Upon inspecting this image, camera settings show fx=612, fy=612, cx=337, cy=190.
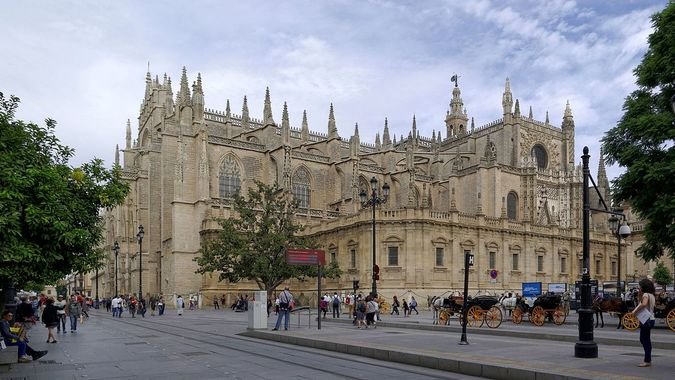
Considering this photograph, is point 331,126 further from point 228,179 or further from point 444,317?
point 444,317

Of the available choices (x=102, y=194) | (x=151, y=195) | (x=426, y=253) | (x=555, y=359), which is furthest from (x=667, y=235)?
(x=151, y=195)

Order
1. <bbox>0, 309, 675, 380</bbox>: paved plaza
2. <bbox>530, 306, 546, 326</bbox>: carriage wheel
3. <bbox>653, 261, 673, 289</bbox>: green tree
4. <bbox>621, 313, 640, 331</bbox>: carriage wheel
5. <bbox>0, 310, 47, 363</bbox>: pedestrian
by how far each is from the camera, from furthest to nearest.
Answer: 1. <bbox>653, 261, 673, 289</bbox>: green tree
2. <bbox>530, 306, 546, 326</bbox>: carriage wheel
3. <bbox>621, 313, 640, 331</bbox>: carriage wheel
4. <bbox>0, 310, 47, 363</bbox>: pedestrian
5. <bbox>0, 309, 675, 380</bbox>: paved plaza

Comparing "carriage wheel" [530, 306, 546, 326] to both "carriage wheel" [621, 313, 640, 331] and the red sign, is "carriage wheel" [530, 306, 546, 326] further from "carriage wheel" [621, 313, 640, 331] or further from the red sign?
the red sign

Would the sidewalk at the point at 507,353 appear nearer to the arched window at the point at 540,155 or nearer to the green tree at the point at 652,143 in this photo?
the green tree at the point at 652,143

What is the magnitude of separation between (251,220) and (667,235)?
946 inches

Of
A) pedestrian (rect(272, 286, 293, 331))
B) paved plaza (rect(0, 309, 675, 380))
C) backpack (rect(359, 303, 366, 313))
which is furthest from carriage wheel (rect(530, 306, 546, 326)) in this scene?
pedestrian (rect(272, 286, 293, 331))

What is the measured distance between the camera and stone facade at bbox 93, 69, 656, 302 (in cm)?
4066

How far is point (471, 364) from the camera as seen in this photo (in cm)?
1071

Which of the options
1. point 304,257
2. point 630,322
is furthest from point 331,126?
point 630,322

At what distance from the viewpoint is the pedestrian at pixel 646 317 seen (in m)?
9.94

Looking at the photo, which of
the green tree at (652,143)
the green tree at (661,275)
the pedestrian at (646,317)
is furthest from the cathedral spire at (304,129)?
the pedestrian at (646,317)

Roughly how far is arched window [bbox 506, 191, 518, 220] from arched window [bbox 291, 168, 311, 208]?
20.3 meters

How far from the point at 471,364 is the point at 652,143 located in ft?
44.8

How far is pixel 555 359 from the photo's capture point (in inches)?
439
